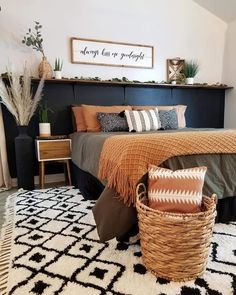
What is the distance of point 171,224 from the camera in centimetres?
112

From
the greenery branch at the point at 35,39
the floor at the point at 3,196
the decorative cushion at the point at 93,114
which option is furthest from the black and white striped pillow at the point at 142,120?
the greenery branch at the point at 35,39

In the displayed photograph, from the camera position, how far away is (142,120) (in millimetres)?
2797

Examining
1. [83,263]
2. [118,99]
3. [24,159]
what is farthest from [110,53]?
[83,263]

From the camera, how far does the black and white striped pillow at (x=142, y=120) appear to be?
9.08 feet

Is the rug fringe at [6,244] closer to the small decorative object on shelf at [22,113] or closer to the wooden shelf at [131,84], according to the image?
the small decorative object on shelf at [22,113]

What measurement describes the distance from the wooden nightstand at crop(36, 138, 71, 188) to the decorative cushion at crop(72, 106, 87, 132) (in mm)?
214

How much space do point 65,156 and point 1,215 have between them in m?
1.00

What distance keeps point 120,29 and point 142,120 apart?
145 cm

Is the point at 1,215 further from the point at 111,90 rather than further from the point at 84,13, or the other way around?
the point at 84,13

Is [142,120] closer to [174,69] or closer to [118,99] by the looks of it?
[118,99]

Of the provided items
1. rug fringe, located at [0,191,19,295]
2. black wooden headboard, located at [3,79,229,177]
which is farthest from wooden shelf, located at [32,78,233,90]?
rug fringe, located at [0,191,19,295]

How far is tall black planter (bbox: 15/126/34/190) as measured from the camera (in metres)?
2.67

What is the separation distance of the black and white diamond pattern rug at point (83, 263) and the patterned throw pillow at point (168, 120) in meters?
1.45

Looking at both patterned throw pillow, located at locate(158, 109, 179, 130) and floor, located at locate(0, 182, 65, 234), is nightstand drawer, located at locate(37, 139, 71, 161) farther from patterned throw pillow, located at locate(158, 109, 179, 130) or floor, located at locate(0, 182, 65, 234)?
patterned throw pillow, located at locate(158, 109, 179, 130)
